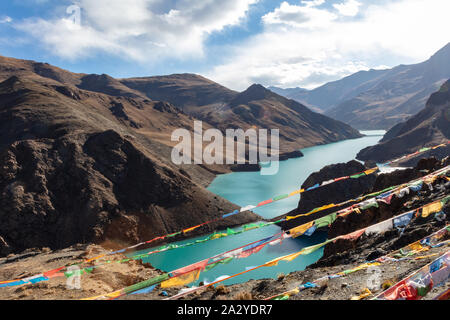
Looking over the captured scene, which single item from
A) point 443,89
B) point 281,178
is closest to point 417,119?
point 443,89

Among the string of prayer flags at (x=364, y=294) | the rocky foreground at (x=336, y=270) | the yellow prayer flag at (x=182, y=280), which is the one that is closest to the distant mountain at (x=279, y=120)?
the rocky foreground at (x=336, y=270)

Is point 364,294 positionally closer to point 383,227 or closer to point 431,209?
point 383,227

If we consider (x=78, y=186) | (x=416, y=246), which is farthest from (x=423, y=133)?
(x=416, y=246)

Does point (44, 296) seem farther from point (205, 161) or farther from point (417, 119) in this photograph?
point (417, 119)

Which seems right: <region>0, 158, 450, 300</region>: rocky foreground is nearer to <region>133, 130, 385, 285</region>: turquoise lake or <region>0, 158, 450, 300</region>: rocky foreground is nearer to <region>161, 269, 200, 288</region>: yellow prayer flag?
<region>161, 269, 200, 288</region>: yellow prayer flag
